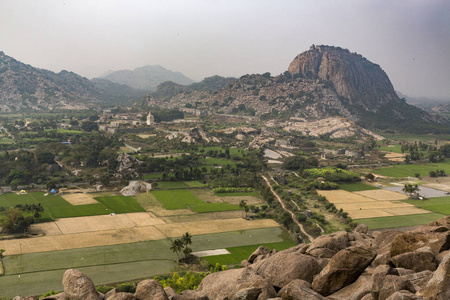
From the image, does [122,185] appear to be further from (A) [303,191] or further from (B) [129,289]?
(B) [129,289]

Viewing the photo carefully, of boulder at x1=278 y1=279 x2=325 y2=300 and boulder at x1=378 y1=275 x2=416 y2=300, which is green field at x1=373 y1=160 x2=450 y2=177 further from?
boulder at x1=378 y1=275 x2=416 y2=300

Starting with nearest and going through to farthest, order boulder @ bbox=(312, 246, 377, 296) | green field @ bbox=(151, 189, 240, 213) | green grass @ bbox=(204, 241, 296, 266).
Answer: boulder @ bbox=(312, 246, 377, 296), green grass @ bbox=(204, 241, 296, 266), green field @ bbox=(151, 189, 240, 213)

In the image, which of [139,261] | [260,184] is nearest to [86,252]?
[139,261]

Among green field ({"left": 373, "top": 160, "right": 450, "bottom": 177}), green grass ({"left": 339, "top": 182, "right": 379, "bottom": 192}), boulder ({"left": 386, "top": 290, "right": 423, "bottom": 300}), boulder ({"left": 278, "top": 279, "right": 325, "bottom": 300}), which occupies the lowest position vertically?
green grass ({"left": 339, "top": 182, "right": 379, "bottom": 192})

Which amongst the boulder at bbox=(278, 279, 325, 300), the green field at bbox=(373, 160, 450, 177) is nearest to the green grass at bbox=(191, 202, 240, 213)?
the boulder at bbox=(278, 279, 325, 300)

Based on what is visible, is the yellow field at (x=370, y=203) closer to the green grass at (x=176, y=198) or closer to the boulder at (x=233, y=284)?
the green grass at (x=176, y=198)

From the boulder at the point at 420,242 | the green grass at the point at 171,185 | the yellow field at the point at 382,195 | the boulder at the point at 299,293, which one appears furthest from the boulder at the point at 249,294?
the yellow field at the point at 382,195
